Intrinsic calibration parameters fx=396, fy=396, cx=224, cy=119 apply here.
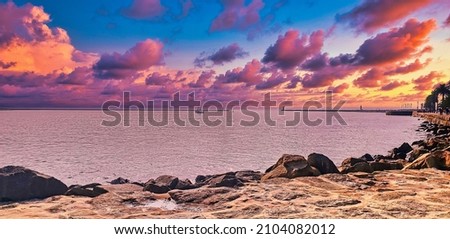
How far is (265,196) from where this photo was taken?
297 inches

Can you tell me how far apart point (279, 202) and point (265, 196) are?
0.51 m

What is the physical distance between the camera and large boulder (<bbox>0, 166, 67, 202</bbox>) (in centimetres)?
789

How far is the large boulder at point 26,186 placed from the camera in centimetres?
789

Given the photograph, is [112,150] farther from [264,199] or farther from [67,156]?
[264,199]

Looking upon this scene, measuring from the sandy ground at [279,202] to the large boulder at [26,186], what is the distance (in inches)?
17.5

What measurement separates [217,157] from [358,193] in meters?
14.3

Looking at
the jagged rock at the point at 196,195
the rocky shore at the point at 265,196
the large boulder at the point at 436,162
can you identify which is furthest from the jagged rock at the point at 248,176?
the large boulder at the point at 436,162

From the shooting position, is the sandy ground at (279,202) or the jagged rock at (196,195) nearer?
the sandy ground at (279,202)

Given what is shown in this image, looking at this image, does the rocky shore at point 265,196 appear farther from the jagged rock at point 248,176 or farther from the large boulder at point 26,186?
the jagged rock at point 248,176

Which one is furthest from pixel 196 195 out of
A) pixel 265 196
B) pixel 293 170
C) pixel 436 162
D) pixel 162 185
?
pixel 436 162

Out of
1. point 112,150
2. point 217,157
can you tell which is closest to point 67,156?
point 112,150

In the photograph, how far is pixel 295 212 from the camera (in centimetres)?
646

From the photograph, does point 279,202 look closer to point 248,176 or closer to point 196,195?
point 196,195

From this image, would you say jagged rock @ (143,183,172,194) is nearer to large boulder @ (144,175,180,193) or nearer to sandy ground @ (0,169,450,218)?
large boulder @ (144,175,180,193)
